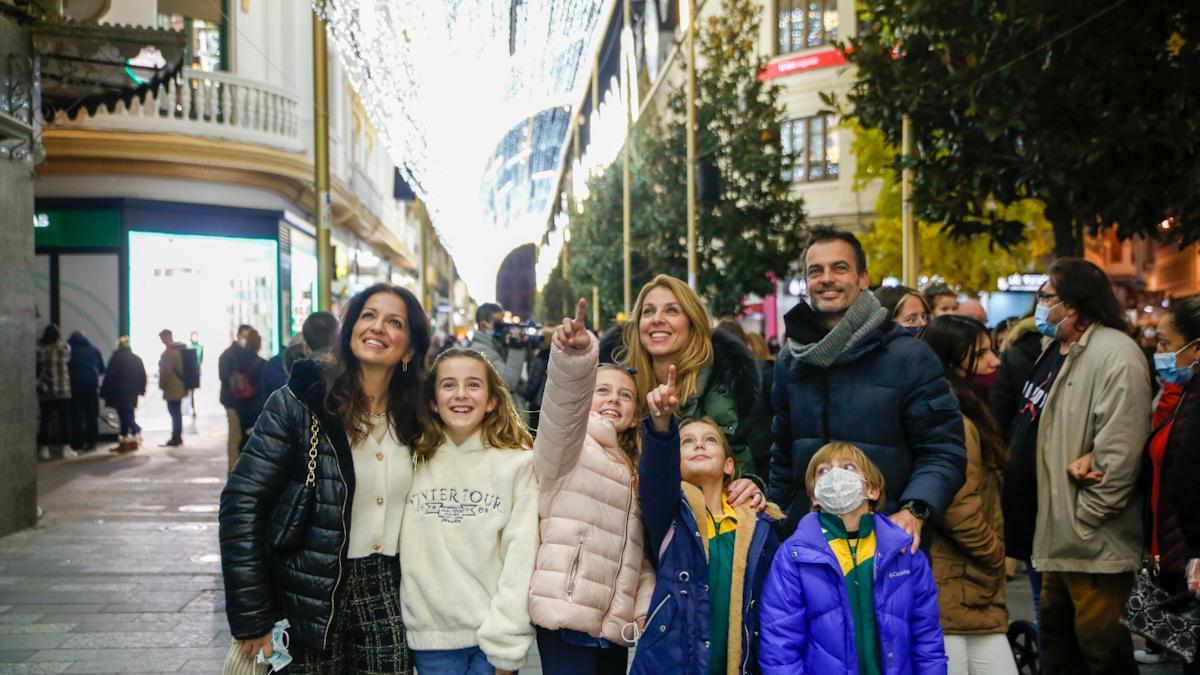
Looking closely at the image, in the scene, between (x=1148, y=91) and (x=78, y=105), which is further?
(x=78, y=105)

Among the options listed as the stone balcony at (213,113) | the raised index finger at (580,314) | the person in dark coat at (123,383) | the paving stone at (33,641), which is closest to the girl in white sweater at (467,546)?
the raised index finger at (580,314)

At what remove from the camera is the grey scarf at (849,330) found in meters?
4.20

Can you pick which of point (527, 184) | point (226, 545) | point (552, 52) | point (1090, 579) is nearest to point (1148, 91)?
point (1090, 579)

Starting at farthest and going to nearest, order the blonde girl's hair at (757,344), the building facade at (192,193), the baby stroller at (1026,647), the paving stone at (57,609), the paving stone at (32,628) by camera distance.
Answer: the building facade at (192,193), the blonde girl's hair at (757,344), the paving stone at (57,609), the paving stone at (32,628), the baby stroller at (1026,647)

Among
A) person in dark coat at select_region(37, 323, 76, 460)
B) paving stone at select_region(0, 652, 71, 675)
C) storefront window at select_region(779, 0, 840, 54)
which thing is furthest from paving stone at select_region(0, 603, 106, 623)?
storefront window at select_region(779, 0, 840, 54)

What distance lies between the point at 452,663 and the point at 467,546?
1.28 ft

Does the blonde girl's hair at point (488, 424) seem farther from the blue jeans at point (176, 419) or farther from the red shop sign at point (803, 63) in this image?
the red shop sign at point (803, 63)

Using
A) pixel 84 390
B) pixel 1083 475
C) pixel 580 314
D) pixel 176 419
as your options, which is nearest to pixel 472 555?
pixel 580 314

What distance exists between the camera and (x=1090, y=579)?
5293mm

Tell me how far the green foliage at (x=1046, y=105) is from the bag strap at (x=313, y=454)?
24.2 ft

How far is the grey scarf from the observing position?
4.20 m

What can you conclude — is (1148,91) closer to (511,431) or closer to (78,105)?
(511,431)

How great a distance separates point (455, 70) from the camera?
2341cm

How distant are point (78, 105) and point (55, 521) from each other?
4695 mm
